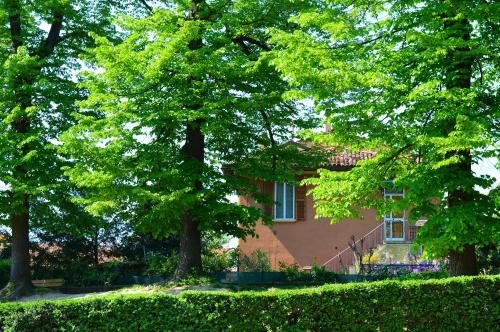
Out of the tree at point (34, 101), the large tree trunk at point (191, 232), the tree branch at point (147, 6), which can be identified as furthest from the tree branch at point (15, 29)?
the large tree trunk at point (191, 232)

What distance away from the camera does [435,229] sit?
1218 centimetres

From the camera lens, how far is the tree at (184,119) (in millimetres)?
15859

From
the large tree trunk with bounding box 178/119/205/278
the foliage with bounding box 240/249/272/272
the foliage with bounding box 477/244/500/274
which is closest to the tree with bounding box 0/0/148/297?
the large tree trunk with bounding box 178/119/205/278

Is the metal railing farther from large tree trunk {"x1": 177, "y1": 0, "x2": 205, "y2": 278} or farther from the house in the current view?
large tree trunk {"x1": 177, "y1": 0, "x2": 205, "y2": 278}

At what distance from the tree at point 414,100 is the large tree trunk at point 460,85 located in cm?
2

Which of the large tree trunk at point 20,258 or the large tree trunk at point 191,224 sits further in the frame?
the large tree trunk at point 20,258

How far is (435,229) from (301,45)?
14.3ft

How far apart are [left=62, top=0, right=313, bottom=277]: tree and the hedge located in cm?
433

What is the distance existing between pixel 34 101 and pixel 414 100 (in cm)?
1274

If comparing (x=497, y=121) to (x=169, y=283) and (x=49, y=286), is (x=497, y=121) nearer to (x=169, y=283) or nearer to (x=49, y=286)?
(x=169, y=283)

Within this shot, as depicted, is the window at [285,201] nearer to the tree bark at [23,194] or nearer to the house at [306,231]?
the house at [306,231]

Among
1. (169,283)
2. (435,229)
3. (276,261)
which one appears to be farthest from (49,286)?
(435,229)

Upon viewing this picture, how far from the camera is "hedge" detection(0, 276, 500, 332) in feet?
36.8

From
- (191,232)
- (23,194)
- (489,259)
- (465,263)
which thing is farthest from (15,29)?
(489,259)
